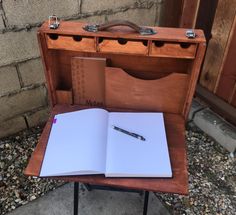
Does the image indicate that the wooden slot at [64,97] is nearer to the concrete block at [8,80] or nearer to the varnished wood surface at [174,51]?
the varnished wood surface at [174,51]

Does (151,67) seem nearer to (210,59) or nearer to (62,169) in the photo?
(62,169)

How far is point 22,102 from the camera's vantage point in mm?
1956

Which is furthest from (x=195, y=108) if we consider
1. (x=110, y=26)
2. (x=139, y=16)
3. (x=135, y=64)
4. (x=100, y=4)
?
(x=110, y=26)

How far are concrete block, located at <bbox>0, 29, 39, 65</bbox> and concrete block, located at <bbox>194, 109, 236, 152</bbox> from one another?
1298 millimetres

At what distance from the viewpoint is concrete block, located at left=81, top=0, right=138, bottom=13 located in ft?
5.93

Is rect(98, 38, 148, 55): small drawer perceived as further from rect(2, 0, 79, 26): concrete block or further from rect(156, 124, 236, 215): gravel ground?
rect(156, 124, 236, 215): gravel ground

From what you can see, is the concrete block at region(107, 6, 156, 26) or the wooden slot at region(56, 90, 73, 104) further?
the concrete block at region(107, 6, 156, 26)

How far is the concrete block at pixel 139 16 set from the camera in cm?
197

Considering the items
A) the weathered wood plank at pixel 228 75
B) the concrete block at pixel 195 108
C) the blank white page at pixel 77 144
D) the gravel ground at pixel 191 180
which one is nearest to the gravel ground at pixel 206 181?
the gravel ground at pixel 191 180

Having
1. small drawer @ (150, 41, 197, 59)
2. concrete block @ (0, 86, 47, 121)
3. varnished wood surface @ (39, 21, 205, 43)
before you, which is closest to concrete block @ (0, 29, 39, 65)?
concrete block @ (0, 86, 47, 121)

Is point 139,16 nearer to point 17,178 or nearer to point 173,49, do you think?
point 173,49

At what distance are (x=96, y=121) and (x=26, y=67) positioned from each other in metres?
0.90

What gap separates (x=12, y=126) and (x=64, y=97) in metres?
0.93

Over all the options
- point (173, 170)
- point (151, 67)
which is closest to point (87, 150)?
point (173, 170)
